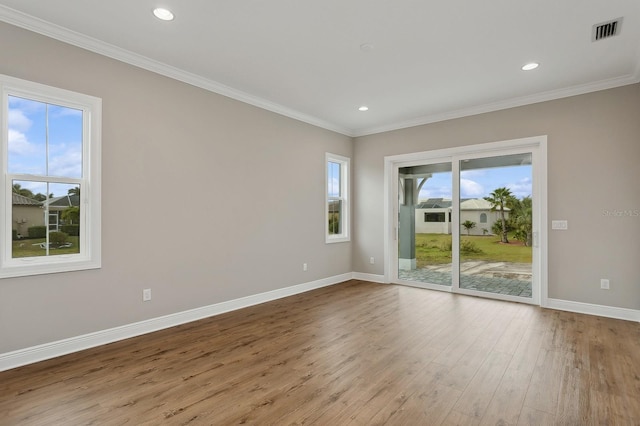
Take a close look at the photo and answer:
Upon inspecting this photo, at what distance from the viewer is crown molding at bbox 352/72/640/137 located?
4.03 meters

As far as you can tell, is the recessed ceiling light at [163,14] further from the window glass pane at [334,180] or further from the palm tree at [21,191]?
the window glass pane at [334,180]


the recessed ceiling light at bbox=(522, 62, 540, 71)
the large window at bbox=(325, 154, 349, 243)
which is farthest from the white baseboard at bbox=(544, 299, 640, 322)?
the large window at bbox=(325, 154, 349, 243)

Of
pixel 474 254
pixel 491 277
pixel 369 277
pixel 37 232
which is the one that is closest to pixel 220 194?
pixel 37 232

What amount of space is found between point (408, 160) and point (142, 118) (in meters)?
4.33

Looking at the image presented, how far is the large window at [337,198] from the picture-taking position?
6.19m

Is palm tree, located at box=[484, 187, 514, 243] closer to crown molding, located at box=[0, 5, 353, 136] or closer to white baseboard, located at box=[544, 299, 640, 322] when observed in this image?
white baseboard, located at box=[544, 299, 640, 322]

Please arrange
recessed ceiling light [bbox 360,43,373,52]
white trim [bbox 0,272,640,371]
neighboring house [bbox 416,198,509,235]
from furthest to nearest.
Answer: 1. neighboring house [bbox 416,198,509,235]
2. recessed ceiling light [bbox 360,43,373,52]
3. white trim [bbox 0,272,640,371]

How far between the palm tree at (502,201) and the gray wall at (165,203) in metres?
3.11

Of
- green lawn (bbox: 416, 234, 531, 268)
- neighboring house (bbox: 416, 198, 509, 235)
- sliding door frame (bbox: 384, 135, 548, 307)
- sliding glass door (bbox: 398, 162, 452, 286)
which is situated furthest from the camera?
sliding glass door (bbox: 398, 162, 452, 286)

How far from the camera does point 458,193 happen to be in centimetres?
541

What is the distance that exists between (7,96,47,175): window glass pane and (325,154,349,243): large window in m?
4.13

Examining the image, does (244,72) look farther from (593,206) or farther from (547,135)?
(593,206)

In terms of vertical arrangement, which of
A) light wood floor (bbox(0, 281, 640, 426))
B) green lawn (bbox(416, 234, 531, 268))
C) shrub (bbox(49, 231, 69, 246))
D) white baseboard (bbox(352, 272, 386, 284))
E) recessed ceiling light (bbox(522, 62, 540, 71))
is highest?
recessed ceiling light (bbox(522, 62, 540, 71))

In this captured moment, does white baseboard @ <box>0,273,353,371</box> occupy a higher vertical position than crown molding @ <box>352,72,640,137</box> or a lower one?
lower
